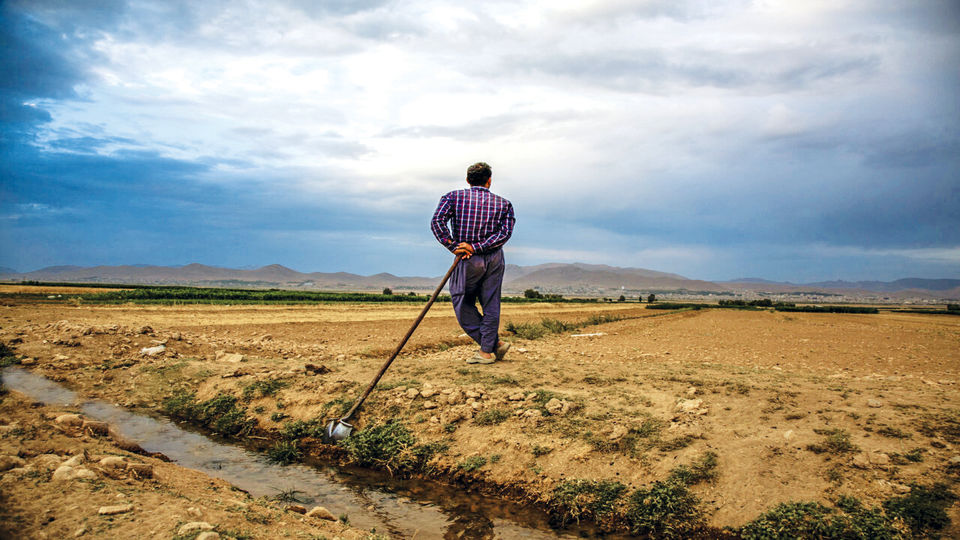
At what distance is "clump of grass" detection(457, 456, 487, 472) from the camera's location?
451cm

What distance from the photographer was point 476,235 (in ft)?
21.5

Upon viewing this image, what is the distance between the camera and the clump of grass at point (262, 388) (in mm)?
6340

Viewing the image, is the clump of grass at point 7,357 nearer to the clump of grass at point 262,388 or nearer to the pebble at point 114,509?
the clump of grass at point 262,388

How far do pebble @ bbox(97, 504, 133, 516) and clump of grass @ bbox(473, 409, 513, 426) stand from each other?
9.79 ft

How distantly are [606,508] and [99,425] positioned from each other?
485cm

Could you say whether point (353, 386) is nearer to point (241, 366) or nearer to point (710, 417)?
Answer: point (241, 366)

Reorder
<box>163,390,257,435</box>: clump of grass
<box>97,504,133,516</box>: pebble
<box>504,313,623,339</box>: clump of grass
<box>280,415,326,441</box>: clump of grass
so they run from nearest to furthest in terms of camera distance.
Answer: <box>97,504,133,516</box>: pebble < <box>280,415,326,441</box>: clump of grass < <box>163,390,257,435</box>: clump of grass < <box>504,313,623,339</box>: clump of grass

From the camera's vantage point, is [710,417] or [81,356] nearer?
[710,417]

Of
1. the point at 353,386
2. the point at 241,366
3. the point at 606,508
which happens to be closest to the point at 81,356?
the point at 241,366

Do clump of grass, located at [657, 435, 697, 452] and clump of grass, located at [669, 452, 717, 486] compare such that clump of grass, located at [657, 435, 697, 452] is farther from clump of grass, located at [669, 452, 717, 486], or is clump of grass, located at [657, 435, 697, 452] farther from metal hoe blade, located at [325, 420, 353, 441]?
metal hoe blade, located at [325, 420, 353, 441]

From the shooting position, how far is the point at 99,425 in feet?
16.1

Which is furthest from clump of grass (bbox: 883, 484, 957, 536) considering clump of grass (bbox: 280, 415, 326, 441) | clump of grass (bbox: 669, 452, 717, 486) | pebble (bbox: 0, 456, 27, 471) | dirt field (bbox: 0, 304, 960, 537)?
pebble (bbox: 0, 456, 27, 471)

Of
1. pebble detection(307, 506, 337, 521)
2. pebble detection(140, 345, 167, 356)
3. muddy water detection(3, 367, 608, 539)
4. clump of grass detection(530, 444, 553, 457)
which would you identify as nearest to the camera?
pebble detection(307, 506, 337, 521)

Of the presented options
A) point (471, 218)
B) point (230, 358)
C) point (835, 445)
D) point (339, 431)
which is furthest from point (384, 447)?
point (230, 358)
